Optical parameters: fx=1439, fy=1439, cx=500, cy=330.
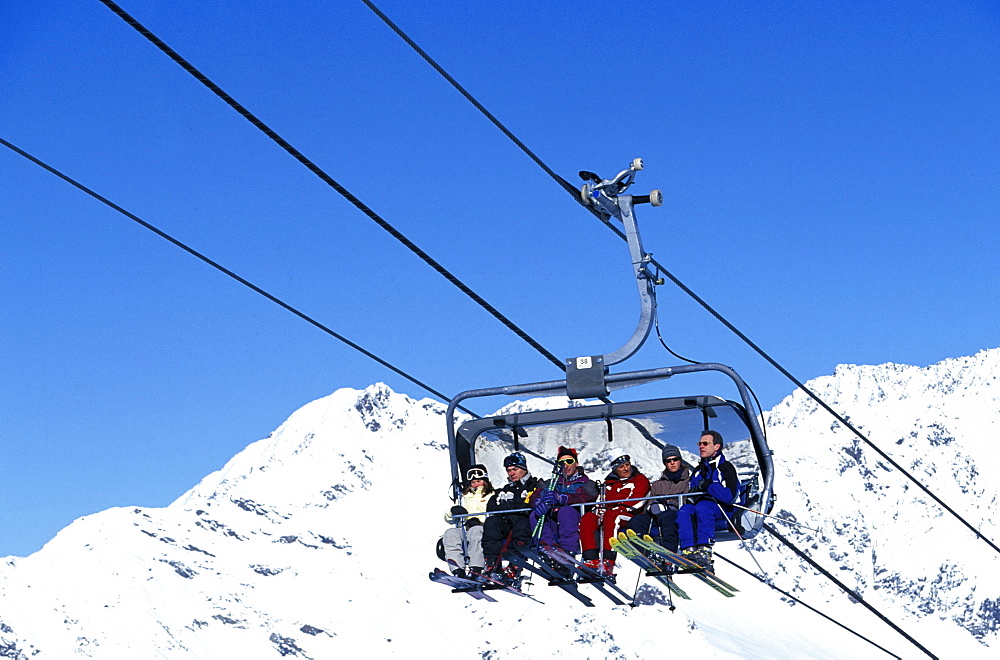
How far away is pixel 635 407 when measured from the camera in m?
15.8

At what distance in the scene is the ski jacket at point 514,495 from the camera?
54.9ft

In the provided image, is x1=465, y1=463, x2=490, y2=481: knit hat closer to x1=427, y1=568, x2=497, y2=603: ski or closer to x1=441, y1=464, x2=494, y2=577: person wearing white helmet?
x1=441, y1=464, x2=494, y2=577: person wearing white helmet

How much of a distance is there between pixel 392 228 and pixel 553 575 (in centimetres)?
502

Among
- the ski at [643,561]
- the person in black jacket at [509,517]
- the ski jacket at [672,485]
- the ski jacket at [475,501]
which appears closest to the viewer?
the ski at [643,561]

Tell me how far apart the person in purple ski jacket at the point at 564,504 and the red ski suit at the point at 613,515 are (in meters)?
0.10

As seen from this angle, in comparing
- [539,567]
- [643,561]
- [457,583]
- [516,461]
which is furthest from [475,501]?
[643,561]

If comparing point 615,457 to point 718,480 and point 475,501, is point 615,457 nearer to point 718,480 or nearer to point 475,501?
point 718,480

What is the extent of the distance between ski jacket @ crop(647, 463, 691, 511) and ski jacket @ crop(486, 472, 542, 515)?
1.42 m

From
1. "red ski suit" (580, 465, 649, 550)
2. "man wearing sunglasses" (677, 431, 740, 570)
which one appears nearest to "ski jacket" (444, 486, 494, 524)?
"red ski suit" (580, 465, 649, 550)

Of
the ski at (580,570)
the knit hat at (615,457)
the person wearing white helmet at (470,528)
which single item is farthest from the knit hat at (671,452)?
the person wearing white helmet at (470,528)

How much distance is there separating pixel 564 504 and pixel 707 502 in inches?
64.1

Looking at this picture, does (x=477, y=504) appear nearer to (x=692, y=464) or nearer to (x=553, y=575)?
(x=553, y=575)

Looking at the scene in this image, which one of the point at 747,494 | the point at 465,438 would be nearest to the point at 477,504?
the point at 465,438

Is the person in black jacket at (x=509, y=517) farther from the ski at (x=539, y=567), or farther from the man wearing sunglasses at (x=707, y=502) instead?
the man wearing sunglasses at (x=707, y=502)
